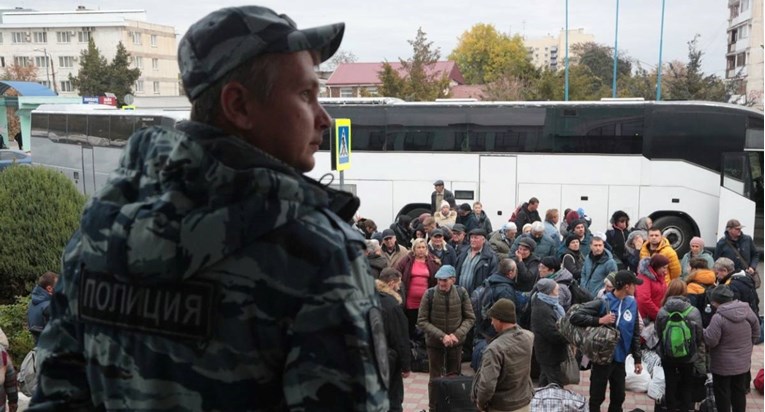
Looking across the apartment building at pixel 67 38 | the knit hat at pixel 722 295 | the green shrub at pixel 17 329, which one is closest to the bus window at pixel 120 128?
the green shrub at pixel 17 329

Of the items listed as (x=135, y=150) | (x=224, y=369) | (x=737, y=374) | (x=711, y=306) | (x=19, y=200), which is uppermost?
(x=135, y=150)

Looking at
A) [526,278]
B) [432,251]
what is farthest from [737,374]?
[432,251]

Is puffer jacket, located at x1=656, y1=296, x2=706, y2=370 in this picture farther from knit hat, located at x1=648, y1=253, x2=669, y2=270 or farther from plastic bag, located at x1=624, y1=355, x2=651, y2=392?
knit hat, located at x1=648, y1=253, x2=669, y2=270

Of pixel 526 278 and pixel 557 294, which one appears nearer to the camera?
pixel 557 294

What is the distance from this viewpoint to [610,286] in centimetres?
763

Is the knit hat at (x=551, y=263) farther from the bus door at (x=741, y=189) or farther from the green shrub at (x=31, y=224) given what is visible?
the bus door at (x=741, y=189)

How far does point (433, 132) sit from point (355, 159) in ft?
7.00

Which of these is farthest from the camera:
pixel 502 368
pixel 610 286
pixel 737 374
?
pixel 610 286

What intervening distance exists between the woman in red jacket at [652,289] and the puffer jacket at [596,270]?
0.62 metres

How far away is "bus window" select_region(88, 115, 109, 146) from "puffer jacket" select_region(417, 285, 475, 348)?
54.4ft

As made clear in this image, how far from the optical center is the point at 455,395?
6.83m

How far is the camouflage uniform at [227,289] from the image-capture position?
119cm

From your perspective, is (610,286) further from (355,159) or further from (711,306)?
(355,159)

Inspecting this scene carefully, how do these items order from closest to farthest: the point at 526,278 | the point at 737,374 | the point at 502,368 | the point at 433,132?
1. the point at 502,368
2. the point at 737,374
3. the point at 526,278
4. the point at 433,132
